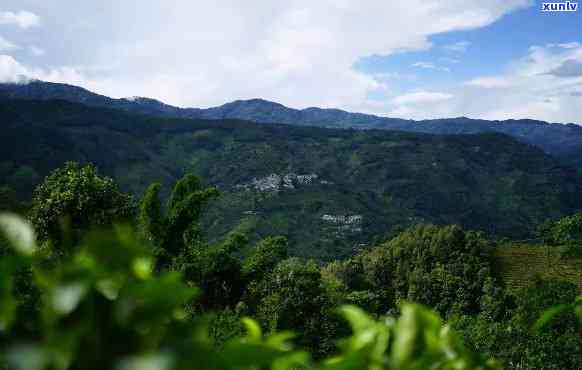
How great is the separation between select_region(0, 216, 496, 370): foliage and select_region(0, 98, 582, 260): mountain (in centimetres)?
9846

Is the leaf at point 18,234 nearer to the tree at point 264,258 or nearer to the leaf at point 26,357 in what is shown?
the leaf at point 26,357

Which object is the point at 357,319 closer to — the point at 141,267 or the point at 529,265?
the point at 141,267

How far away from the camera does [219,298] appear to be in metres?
22.8

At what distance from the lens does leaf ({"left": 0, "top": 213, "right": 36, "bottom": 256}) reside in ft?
1.76

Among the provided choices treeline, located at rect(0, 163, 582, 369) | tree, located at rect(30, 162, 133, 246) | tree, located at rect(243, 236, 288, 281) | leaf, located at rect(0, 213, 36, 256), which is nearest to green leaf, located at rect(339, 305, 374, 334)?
treeline, located at rect(0, 163, 582, 369)

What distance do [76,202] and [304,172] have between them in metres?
142

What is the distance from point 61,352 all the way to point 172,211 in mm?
19308

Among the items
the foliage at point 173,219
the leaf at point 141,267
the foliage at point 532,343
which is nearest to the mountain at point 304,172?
the foliage at point 532,343

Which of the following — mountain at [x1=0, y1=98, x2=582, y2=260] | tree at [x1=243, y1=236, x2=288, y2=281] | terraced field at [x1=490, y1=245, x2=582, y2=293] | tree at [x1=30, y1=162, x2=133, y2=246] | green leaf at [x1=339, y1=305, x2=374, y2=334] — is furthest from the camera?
mountain at [x1=0, y1=98, x2=582, y2=260]

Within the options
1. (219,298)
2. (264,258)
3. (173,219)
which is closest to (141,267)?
(173,219)

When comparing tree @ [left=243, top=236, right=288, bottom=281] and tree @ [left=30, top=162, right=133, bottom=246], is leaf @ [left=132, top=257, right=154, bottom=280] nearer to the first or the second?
tree @ [left=30, top=162, right=133, bottom=246]

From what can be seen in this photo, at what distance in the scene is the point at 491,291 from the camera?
135 feet

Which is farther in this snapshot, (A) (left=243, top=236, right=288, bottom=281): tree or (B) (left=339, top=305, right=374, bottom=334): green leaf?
(A) (left=243, top=236, right=288, bottom=281): tree

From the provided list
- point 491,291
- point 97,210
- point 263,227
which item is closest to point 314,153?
point 263,227
